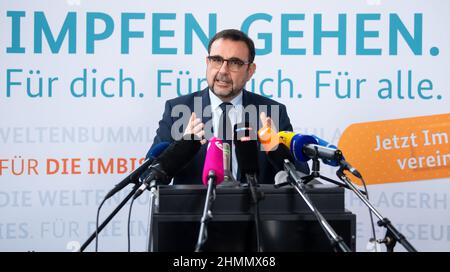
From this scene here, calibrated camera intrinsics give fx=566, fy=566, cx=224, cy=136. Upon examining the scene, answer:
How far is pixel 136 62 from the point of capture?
3209 millimetres

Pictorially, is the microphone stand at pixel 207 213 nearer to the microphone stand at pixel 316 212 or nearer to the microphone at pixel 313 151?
the microphone stand at pixel 316 212

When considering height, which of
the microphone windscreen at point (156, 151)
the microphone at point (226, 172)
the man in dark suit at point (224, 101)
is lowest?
the microphone at point (226, 172)

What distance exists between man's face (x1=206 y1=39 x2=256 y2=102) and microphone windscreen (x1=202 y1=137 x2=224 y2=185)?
3.61 ft

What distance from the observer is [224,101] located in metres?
2.92

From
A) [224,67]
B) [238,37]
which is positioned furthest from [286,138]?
[238,37]

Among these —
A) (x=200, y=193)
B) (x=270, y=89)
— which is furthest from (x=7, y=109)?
→ (x=200, y=193)

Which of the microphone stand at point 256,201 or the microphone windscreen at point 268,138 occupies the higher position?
the microphone windscreen at point 268,138

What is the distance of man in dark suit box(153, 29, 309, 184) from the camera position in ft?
9.21

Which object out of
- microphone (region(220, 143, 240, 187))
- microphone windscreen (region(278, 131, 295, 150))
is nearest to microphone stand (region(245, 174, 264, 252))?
microphone (region(220, 143, 240, 187))

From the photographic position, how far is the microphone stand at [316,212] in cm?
133

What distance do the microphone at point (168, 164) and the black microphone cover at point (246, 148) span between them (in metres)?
0.13

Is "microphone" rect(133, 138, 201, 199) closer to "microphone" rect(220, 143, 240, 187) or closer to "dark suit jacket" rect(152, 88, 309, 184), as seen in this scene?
"microphone" rect(220, 143, 240, 187)

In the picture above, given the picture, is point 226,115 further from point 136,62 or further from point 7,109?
point 7,109

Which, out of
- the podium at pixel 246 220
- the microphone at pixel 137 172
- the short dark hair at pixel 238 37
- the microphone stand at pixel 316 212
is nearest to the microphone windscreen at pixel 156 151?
the microphone at pixel 137 172
